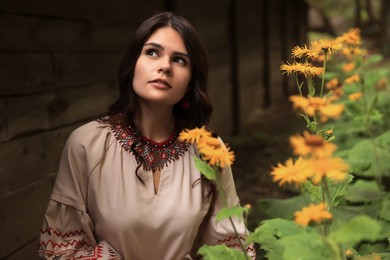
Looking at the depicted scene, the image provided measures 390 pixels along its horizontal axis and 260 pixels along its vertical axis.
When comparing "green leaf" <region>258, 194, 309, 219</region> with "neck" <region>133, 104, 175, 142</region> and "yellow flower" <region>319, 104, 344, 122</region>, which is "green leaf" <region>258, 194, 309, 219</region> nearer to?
"neck" <region>133, 104, 175, 142</region>

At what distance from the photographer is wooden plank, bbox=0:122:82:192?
2.30 meters

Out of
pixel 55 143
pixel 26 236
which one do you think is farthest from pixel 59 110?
pixel 26 236

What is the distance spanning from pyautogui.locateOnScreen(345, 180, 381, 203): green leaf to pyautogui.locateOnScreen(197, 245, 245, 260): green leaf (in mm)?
2001

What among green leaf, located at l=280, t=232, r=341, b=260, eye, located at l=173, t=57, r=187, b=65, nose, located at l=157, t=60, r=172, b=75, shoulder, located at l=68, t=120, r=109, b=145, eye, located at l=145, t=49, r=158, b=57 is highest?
eye, located at l=145, t=49, r=158, b=57

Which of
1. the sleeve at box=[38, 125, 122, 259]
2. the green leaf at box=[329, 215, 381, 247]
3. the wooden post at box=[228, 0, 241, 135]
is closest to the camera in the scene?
the green leaf at box=[329, 215, 381, 247]

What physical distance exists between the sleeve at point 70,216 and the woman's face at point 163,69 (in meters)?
0.28

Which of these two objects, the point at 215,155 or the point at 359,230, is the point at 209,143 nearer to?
the point at 215,155

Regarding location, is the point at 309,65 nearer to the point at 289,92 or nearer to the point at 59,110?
the point at 59,110

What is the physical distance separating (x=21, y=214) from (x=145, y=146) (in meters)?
0.96

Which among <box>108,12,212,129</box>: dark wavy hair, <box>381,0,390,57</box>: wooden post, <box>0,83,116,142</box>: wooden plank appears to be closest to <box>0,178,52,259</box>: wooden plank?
<box>0,83,116,142</box>: wooden plank

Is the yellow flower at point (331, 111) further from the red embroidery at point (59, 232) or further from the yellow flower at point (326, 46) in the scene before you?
the red embroidery at point (59, 232)

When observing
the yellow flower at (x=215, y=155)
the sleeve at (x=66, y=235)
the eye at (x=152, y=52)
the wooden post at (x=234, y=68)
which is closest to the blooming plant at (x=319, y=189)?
the yellow flower at (x=215, y=155)

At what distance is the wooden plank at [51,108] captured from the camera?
7.68ft

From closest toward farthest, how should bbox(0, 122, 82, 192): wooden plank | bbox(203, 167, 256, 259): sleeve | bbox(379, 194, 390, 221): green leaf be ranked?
bbox(203, 167, 256, 259): sleeve
bbox(0, 122, 82, 192): wooden plank
bbox(379, 194, 390, 221): green leaf
